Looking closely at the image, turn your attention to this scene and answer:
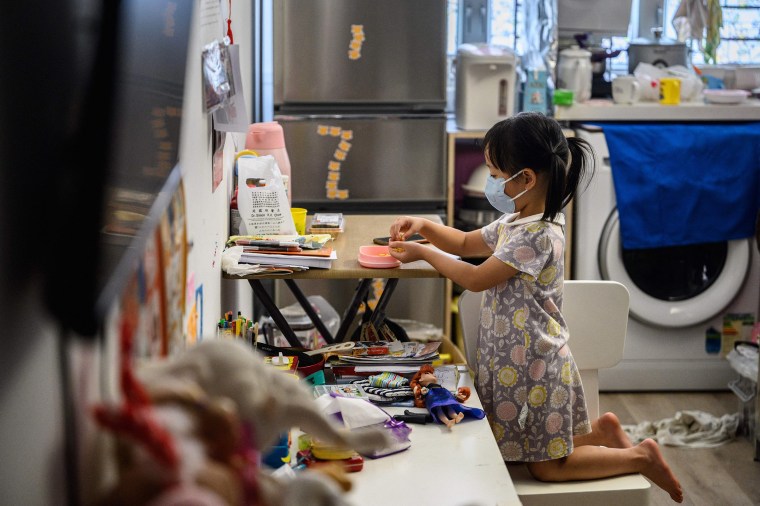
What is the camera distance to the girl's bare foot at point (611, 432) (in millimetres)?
2283

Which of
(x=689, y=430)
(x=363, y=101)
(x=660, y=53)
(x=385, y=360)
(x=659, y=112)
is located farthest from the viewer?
(x=660, y=53)

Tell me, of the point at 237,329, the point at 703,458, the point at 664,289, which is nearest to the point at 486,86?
the point at 664,289

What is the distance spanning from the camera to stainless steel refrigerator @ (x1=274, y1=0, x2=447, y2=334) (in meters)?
3.61

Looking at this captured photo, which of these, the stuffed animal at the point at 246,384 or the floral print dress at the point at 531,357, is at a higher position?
the stuffed animal at the point at 246,384

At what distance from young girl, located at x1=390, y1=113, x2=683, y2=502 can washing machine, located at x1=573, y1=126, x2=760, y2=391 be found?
5.27ft

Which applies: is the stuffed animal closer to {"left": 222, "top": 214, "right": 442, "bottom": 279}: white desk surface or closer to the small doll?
the small doll

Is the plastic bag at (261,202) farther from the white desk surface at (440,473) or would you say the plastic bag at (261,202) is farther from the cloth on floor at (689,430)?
the cloth on floor at (689,430)

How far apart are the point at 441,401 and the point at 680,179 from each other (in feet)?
7.00

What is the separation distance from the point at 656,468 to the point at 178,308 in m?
1.27

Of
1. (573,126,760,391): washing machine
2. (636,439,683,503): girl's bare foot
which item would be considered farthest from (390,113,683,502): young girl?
(573,126,760,391): washing machine

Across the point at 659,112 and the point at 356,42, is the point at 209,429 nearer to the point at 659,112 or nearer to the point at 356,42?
the point at 356,42

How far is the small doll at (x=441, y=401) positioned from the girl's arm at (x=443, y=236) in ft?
1.64

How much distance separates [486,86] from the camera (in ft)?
12.6

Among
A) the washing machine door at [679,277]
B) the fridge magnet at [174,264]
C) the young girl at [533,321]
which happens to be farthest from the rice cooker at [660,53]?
the fridge magnet at [174,264]
